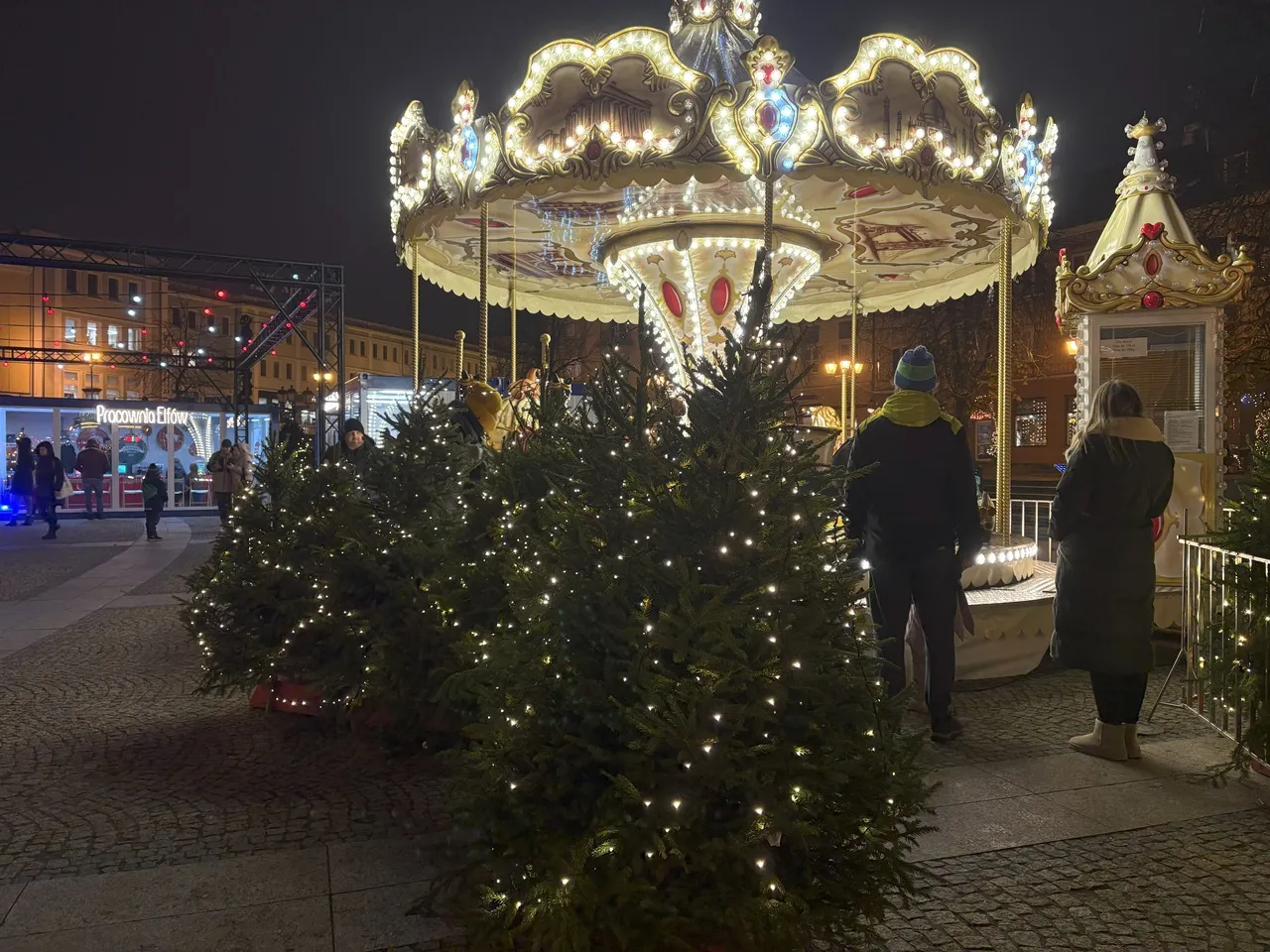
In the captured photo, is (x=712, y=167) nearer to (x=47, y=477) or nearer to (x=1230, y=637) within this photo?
(x=1230, y=637)

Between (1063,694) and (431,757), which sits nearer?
(431,757)

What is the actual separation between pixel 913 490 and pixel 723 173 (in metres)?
3.57

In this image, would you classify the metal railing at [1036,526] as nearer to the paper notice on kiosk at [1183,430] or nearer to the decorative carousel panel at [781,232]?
the paper notice on kiosk at [1183,430]

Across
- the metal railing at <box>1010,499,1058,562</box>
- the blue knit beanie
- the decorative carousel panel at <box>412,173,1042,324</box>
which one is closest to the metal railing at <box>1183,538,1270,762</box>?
the blue knit beanie

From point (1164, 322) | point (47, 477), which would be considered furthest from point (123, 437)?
point (1164, 322)

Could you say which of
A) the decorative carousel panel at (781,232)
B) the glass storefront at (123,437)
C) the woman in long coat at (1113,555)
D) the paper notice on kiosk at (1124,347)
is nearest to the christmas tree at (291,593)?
the woman in long coat at (1113,555)

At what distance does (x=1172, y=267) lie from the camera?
821 centimetres

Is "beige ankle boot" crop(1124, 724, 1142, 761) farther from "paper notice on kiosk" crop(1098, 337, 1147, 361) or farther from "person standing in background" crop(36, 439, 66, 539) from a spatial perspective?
"person standing in background" crop(36, 439, 66, 539)

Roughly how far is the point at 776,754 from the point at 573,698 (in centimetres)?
57

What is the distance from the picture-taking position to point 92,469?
68.8 ft

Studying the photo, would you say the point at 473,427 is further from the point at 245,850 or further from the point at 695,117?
the point at 245,850

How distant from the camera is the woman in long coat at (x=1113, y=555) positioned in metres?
4.52

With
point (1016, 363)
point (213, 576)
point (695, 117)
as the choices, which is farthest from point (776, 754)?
point (1016, 363)

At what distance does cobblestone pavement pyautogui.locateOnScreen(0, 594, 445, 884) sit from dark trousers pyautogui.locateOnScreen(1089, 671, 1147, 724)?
3.30 metres
